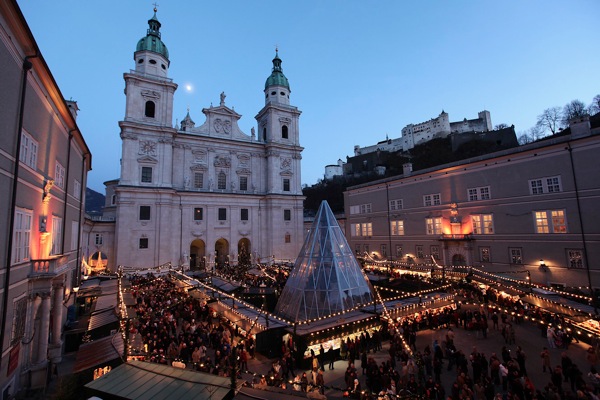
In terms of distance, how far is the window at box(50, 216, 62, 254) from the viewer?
580 inches

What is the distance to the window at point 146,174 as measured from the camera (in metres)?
36.2

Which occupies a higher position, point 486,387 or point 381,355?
point 486,387

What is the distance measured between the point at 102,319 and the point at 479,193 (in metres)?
29.8

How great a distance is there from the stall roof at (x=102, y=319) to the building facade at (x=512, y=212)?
2710cm

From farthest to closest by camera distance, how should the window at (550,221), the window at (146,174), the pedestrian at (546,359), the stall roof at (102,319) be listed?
the window at (146,174) → the window at (550,221) → the stall roof at (102,319) → the pedestrian at (546,359)

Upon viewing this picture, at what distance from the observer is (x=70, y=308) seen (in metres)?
18.6

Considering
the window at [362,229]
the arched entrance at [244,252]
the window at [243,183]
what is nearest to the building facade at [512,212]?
the window at [362,229]

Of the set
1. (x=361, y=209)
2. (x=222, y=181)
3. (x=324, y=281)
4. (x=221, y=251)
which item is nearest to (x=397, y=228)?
(x=361, y=209)

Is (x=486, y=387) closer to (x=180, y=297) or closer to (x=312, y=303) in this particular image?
(x=312, y=303)

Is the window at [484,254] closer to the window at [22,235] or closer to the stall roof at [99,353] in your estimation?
the stall roof at [99,353]

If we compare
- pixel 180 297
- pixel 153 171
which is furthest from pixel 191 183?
pixel 180 297

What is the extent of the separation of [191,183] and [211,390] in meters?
36.9

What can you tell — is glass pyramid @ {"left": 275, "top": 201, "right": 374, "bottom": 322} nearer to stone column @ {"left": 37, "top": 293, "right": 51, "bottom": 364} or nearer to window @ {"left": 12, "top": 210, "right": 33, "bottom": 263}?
stone column @ {"left": 37, "top": 293, "right": 51, "bottom": 364}

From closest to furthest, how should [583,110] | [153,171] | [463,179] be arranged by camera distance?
[463,179] < [153,171] < [583,110]
